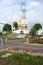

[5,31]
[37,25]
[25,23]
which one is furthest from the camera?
[25,23]

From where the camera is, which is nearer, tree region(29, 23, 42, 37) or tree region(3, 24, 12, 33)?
tree region(29, 23, 42, 37)

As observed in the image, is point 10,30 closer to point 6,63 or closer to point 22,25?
point 22,25

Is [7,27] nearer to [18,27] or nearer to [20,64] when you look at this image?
[18,27]

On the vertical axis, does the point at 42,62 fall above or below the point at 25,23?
below

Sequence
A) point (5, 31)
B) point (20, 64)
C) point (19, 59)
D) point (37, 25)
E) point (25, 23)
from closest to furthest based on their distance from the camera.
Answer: point (20, 64) → point (19, 59) → point (37, 25) → point (5, 31) → point (25, 23)

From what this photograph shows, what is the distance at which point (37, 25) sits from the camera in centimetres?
14125

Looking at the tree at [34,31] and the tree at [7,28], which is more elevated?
the tree at [7,28]

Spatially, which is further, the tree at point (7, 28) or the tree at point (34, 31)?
the tree at point (7, 28)

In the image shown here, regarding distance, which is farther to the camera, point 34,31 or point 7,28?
point 7,28

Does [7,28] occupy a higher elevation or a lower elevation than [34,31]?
higher

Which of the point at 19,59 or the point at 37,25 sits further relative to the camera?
the point at 37,25

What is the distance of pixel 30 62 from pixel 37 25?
127 m

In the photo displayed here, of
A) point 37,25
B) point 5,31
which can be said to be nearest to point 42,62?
point 37,25

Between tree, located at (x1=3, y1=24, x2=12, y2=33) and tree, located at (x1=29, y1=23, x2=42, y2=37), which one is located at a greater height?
tree, located at (x1=3, y1=24, x2=12, y2=33)
